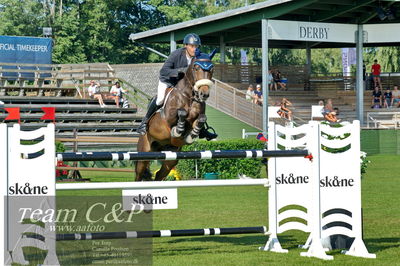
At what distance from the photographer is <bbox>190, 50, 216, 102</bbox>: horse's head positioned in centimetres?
989

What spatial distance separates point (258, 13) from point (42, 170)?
24.1m

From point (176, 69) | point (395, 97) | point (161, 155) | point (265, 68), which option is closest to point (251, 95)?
point (265, 68)

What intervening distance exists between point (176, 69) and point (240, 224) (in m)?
2.55

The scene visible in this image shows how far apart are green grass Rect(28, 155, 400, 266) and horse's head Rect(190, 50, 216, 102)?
1.90 meters

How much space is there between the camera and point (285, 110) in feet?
100

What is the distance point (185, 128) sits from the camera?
10414mm

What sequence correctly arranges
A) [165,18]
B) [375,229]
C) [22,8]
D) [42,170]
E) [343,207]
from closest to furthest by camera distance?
[42,170] < [343,207] < [375,229] < [22,8] < [165,18]

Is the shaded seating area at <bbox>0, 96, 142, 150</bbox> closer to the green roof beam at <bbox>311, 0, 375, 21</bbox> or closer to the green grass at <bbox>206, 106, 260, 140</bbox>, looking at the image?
the green grass at <bbox>206, 106, 260, 140</bbox>

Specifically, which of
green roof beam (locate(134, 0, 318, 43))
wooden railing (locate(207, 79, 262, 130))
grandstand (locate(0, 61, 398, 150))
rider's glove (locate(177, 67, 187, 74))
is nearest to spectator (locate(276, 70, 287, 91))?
grandstand (locate(0, 61, 398, 150))

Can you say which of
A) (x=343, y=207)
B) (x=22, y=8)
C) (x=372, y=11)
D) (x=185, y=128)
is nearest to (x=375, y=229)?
(x=343, y=207)

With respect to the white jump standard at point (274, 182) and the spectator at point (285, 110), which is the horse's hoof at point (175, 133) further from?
the spectator at point (285, 110)

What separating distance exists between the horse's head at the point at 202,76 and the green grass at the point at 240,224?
190cm

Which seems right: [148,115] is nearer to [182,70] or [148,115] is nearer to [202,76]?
[182,70]

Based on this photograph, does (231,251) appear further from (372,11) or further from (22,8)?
(22,8)
